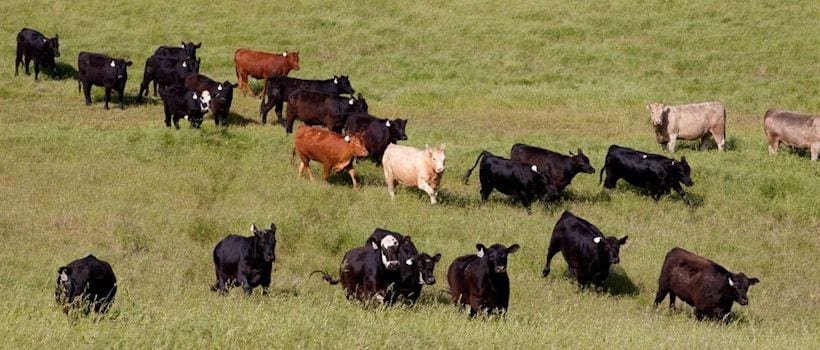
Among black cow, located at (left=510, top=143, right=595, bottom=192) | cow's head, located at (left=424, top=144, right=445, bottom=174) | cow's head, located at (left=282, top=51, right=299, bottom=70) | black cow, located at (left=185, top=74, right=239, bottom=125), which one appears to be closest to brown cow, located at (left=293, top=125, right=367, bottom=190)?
cow's head, located at (left=424, top=144, right=445, bottom=174)

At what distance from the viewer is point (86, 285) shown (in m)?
11.1

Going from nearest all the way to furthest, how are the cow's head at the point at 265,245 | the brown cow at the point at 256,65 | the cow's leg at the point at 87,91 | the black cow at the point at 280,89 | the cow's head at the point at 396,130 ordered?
the cow's head at the point at 265,245 < the cow's head at the point at 396,130 < the black cow at the point at 280,89 < the cow's leg at the point at 87,91 < the brown cow at the point at 256,65

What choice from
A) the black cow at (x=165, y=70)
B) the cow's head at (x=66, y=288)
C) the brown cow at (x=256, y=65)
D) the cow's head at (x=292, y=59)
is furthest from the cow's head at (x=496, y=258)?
the cow's head at (x=292, y=59)

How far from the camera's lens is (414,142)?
22.1m

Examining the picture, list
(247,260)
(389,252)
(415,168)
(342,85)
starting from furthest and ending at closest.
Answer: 1. (342,85)
2. (415,168)
3. (247,260)
4. (389,252)

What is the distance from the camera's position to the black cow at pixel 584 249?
14.2m

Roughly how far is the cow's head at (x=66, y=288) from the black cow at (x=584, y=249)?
645cm

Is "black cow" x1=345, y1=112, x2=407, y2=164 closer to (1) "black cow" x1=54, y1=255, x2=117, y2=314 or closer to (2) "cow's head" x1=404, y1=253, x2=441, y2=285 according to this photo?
(2) "cow's head" x1=404, y1=253, x2=441, y2=285

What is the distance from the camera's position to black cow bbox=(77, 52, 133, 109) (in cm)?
2586

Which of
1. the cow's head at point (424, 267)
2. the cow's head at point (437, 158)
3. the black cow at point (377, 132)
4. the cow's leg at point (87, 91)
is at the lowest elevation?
the cow's leg at point (87, 91)

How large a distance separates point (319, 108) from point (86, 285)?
11741 millimetres

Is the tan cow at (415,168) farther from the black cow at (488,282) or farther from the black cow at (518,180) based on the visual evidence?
the black cow at (488,282)

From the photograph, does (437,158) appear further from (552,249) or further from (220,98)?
(220,98)

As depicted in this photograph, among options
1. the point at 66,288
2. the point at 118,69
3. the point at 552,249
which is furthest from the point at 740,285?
the point at 118,69
